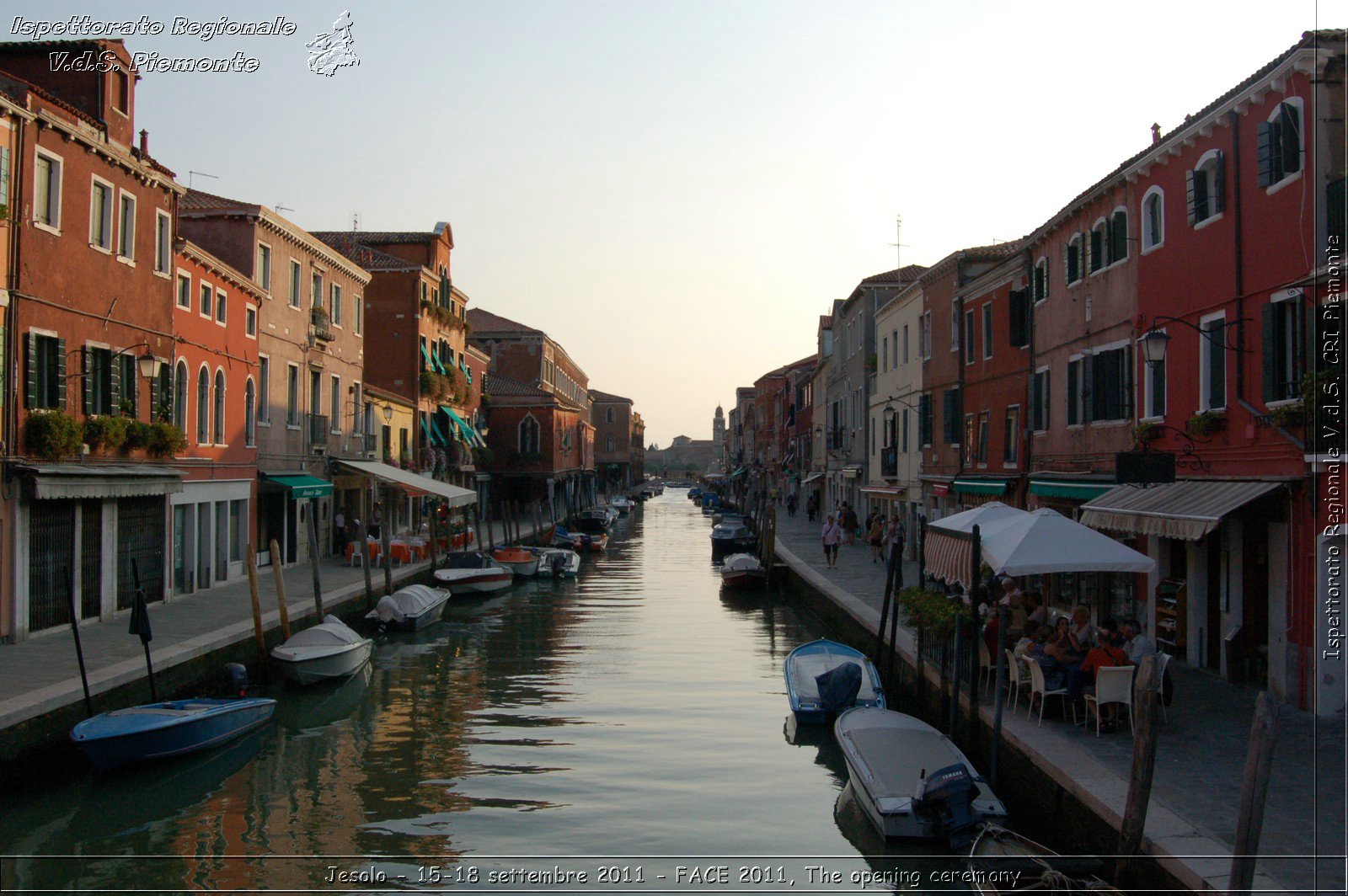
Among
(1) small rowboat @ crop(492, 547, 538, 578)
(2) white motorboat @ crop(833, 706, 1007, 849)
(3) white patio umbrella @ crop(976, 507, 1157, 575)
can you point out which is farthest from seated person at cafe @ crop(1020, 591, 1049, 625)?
(1) small rowboat @ crop(492, 547, 538, 578)

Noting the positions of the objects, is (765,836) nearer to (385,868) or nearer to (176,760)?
(385,868)

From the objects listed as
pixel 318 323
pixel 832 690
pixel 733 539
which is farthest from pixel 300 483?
pixel 733 539

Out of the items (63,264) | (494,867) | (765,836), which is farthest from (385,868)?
(63,264)

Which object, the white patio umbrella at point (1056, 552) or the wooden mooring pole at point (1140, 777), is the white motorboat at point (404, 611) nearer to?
the white patio umbrella at point (1056, 552)

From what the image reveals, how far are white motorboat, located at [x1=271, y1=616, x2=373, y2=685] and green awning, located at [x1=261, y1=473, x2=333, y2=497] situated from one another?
320 inches

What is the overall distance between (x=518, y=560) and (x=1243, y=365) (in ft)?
85.0

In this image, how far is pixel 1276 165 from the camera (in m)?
11.6

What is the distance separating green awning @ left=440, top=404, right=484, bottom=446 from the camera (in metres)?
42.5

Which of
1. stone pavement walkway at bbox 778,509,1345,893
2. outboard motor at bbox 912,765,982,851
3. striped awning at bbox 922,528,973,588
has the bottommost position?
outboard motor at bbox 912,765,982,851

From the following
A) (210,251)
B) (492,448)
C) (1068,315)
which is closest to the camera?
(1068,315)

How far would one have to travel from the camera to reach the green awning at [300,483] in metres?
25.8

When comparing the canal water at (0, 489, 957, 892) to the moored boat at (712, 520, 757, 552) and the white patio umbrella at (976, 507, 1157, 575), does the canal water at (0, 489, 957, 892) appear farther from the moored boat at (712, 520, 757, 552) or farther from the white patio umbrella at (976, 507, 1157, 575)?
the moored boat at (712, 520, 757, 552)

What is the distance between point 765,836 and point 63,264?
1336 centimetres

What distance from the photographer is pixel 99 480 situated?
16.8 m
